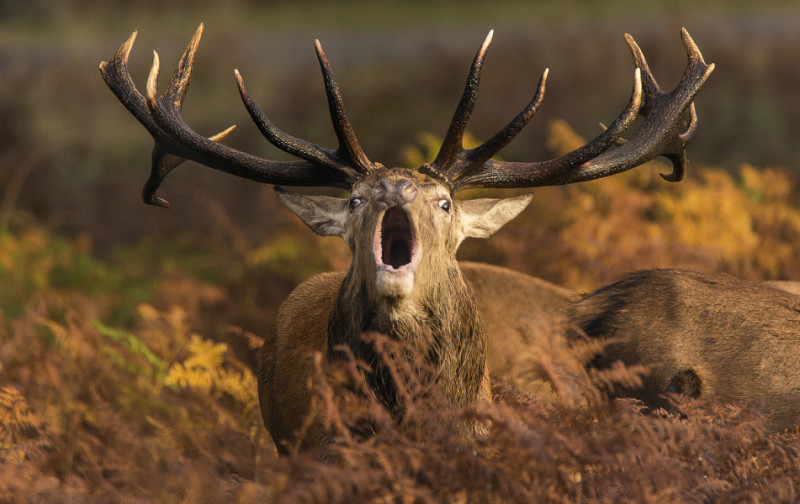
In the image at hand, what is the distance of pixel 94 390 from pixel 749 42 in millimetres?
12711

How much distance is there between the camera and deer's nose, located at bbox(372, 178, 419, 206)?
3959 mm

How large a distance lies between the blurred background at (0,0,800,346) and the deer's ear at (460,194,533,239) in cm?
242

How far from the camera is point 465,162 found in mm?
4520

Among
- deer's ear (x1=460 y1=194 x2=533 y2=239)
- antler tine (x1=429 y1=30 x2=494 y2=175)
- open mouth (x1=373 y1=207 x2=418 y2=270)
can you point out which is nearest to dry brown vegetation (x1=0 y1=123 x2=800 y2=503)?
open mouth (x1=373 y1=207 x2=418 y2=270)

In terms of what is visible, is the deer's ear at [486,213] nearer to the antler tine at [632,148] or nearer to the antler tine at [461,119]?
the antler tine at [632,148]

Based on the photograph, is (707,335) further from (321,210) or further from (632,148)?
(321,210)

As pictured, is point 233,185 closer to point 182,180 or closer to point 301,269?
point 182,180

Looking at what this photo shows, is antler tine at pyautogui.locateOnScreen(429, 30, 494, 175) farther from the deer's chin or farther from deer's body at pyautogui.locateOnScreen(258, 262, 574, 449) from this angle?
the deer's chin

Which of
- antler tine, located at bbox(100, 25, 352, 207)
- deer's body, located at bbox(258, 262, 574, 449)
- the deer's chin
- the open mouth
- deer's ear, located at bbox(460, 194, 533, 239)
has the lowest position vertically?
deer's body, located at bbox(258, 262, 574, 449)

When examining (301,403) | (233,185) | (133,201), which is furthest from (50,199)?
(301,403)

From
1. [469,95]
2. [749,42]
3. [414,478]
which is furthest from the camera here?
[749,42]

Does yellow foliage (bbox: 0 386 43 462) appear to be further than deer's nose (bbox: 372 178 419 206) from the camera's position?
Yes

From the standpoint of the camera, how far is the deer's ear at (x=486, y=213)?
15.5 ft

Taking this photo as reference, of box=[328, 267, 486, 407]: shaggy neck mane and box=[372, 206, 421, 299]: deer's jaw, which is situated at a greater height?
box=[372, 206, 421, 299]: deer's jaw
